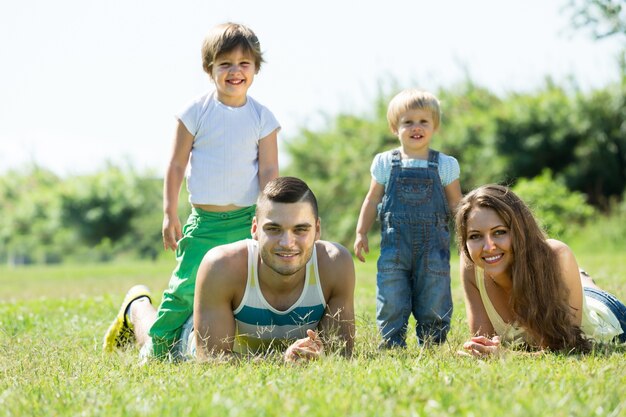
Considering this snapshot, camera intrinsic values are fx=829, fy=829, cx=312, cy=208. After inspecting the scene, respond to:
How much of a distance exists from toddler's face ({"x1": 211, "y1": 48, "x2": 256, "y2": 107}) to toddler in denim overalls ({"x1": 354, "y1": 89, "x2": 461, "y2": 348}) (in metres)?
1.21

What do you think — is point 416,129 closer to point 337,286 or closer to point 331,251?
point 331,251

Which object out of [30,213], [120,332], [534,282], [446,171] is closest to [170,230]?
[120,332]

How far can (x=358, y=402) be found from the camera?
10.2ft

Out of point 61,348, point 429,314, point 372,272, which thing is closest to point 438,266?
point 429,314

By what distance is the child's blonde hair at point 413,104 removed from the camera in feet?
19.9

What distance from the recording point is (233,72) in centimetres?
553

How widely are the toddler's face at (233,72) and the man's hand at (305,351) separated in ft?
6.61

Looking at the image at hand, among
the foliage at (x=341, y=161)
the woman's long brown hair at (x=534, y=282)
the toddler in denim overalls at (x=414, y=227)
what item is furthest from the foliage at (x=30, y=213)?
the woman's long brown hair at (x=534, y=282)

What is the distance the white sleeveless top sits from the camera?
473 centimetres

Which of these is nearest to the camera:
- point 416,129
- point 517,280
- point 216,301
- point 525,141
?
point 216,301

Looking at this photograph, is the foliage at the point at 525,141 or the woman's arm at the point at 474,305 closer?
the woman's arm at the point at 474,305

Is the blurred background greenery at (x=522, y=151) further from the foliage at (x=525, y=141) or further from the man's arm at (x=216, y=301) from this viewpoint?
the man's arm at (x=216, y=301)

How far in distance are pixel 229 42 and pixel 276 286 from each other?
5.65 ft

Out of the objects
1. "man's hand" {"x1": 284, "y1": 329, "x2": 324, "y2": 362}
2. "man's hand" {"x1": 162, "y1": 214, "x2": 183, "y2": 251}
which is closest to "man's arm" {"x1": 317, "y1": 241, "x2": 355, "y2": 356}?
"man's hand" {"x1": 284, "y1": 329, "x2": 324, "y2": 362}
